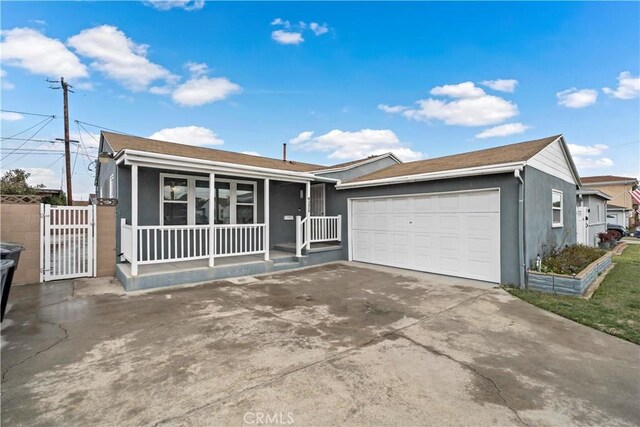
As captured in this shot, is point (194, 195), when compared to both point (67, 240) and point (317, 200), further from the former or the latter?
point (317, 200)

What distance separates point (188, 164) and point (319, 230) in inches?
186

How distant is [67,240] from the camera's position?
23.3 ft

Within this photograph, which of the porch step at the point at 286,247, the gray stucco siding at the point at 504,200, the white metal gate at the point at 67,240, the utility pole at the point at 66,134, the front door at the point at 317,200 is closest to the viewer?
the gray stucco siding at the point at 504,200

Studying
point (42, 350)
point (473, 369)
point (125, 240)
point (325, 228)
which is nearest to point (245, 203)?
point (325, 228)

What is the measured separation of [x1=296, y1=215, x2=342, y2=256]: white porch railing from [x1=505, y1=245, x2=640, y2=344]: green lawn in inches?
212

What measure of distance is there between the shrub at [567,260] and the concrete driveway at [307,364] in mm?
2066

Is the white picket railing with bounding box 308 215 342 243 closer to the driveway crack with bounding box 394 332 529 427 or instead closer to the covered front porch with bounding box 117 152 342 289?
the covered front porch with bounding box 117 152 342 289

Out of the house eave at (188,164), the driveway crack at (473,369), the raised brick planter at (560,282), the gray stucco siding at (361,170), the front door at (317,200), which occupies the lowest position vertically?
the driveway crack at (473,369)

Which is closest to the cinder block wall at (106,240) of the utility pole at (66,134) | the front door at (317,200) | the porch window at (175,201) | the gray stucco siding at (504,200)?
the porch window at (175,201)

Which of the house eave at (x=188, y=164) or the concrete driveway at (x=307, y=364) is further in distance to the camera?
the house eave at (x=188, y=164)

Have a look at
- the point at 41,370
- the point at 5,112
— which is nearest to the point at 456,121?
the point at 41,370

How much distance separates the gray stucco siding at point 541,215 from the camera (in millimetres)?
6566

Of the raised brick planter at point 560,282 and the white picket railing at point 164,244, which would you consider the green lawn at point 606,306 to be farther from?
the white picket railing at point 164,244

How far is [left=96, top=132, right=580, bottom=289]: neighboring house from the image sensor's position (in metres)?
6.55
